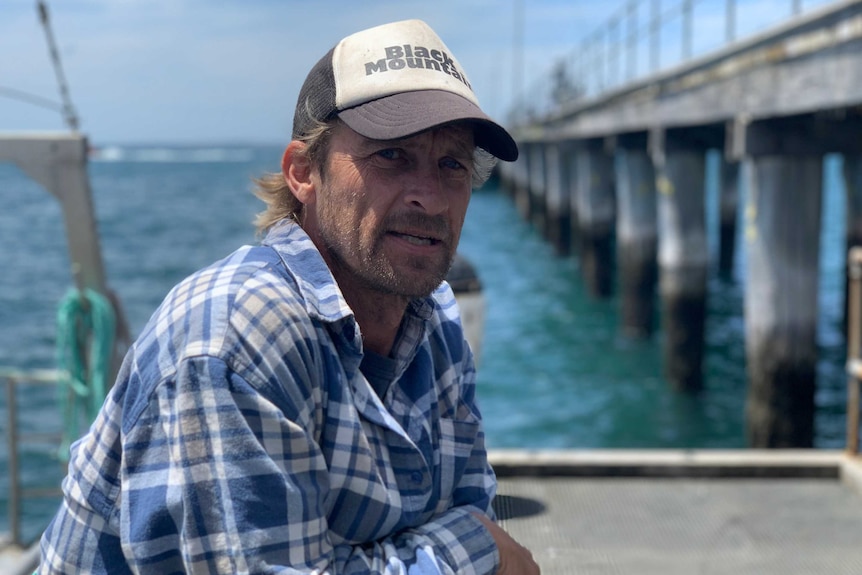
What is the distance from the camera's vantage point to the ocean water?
12203mm

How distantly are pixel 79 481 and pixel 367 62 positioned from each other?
2.68 feet

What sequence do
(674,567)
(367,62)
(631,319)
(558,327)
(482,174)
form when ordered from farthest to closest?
(558,327), (631,319), (674,567), (482,174), (367,62)

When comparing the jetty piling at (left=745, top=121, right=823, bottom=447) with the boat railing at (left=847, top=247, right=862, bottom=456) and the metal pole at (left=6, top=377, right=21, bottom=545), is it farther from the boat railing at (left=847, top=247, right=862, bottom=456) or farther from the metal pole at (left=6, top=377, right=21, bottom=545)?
the metal pole at (left=6, top=377, right=21, bottom=545)

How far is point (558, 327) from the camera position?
19.7 meters

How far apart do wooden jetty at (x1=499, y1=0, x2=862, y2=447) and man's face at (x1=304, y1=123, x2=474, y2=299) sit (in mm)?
6509

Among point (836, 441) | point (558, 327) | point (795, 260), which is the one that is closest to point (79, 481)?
point (795, 260)

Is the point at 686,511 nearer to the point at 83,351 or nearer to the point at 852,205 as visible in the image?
the point at 83,351

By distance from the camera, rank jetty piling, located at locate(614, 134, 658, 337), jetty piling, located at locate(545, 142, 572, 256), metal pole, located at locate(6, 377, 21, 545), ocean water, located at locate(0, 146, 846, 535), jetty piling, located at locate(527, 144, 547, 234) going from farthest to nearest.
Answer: jetty piling, located at locate(527, 144, 547, 234)
jetty piling, located at locate(545, 142, 572, 256)
jetty piling, located at locate(614, 134, 658, 337)
ocean water, located at locate(0, 146, 846, 535)
metal pole, located at locate(6, 377, 21, 545)

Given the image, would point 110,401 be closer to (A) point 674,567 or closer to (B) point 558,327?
(A) point 674,567

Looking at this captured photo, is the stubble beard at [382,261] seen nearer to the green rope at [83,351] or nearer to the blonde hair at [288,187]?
the blonde hair at [288,187]

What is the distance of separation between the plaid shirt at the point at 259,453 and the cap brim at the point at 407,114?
0.77 feet

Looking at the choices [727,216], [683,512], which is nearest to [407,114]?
[683,512]

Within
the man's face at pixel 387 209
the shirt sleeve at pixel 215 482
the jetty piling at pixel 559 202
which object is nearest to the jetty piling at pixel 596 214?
the jetty piling at pixel 559 202

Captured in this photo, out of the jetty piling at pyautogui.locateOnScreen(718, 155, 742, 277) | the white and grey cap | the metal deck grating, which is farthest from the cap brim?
the jetty piling at pyautogui.locateOnScreen(718, 155, 742, 277)
